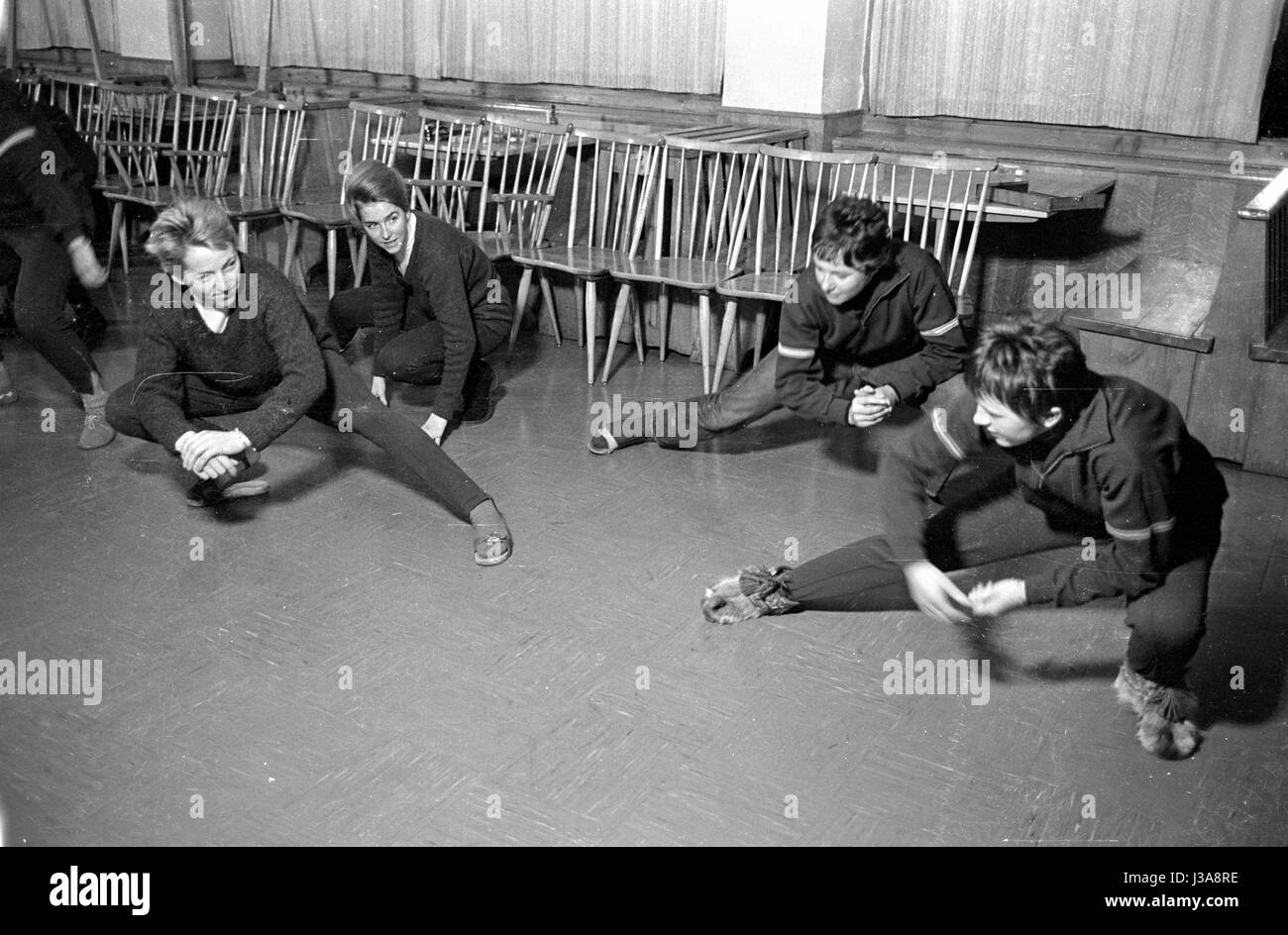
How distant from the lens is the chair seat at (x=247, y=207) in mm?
5473

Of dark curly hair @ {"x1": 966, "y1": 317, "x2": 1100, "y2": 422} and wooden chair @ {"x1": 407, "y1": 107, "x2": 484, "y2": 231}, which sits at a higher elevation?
dark curly hair @ {"x1": 966, "y1": 317, "x2": 1100, "y2": 422}

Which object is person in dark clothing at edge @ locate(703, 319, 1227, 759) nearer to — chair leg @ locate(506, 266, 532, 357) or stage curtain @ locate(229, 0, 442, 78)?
chair leg @ locate(506, 266, 532, 357)

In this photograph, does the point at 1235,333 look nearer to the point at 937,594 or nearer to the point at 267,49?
the point at 937,594

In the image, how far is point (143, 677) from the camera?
8.76 ft

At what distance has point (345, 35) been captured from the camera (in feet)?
22.7

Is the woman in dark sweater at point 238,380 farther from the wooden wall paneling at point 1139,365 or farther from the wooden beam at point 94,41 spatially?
the wooden beam at point 94,41

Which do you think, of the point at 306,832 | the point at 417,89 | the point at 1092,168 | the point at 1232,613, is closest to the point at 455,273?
the point at 306,832

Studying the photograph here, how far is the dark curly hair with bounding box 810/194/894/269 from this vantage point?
2.71 m

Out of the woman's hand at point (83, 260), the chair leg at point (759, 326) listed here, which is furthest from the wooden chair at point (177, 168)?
the chair leg at point (759, 326)

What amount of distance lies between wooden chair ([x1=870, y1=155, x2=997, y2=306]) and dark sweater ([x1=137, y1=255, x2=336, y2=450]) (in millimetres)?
2073

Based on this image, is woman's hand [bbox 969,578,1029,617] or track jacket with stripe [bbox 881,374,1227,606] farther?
woman's hand [bbox 969,578,1029,617]

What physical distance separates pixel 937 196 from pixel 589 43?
2.51m

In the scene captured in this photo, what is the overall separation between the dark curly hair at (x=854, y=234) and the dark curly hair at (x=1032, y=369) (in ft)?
3.98

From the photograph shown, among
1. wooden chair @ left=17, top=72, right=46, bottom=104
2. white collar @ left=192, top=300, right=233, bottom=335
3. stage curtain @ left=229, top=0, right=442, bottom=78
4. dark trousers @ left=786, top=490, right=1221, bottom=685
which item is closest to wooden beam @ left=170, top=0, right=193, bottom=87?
stage curtain @ left=229, top=0, right=442, bottom=78
